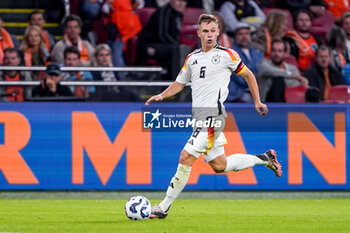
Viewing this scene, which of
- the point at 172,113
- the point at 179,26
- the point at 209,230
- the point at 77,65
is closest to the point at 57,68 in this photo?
the point at 77,65

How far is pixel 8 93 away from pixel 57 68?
865 mm

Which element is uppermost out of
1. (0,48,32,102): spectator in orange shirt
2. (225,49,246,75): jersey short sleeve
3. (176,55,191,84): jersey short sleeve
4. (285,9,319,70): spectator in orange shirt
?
(225,49,246,75): jersey short sleeve

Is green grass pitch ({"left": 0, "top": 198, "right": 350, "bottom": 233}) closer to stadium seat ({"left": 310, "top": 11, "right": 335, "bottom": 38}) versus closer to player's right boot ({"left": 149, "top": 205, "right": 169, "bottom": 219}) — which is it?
player's right boot ({"left": 149, "top": 205, "right": 169, "bottom": 219})

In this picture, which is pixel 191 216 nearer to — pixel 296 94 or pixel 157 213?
pixel 157 213

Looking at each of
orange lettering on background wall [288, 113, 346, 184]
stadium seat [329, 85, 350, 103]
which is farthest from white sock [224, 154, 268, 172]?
stadium seat [329, 85, 350, 103]

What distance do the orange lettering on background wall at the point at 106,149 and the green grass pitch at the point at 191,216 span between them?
3.11 feet

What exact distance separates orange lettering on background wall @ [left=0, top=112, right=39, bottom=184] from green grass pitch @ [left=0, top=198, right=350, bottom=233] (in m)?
0.89

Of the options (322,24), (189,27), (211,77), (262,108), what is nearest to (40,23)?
(189,27)

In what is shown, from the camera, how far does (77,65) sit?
14289 mm

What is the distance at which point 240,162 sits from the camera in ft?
32.2

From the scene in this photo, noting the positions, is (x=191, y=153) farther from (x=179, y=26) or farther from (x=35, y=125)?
(x=179, y=26)

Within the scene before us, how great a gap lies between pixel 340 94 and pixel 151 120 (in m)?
3.30

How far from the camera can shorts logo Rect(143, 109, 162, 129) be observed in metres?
12.9

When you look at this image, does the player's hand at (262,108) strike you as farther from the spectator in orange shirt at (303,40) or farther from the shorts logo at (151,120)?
the spectator in orange shirt at (303,40)
